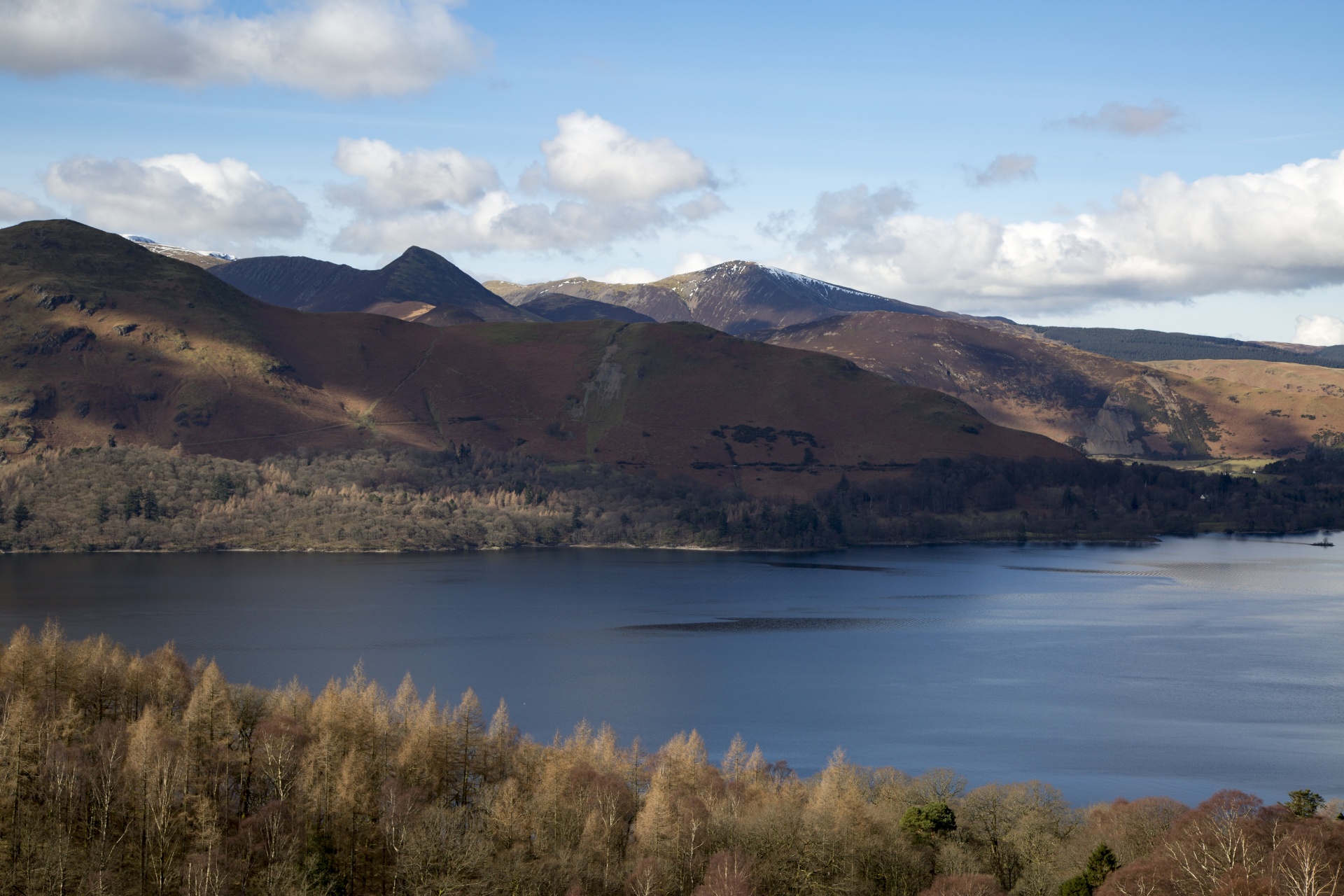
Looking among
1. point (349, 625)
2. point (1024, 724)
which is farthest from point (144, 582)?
point (1024, 724)

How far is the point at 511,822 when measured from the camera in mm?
39656

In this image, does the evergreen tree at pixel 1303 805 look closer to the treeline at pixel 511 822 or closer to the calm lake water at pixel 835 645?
the treeline at pixel 511 822

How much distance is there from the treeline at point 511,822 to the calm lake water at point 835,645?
664 inches

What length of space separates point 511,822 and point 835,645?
61690mm

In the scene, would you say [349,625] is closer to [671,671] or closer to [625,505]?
[671,671]

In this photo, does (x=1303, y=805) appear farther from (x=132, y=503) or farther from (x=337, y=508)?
(x=132, y=503)

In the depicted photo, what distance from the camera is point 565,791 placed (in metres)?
42.5

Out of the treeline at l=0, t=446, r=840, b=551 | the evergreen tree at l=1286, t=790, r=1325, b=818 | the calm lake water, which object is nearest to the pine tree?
the evergreen tree at l=1286, t=790, r=1325, b=818

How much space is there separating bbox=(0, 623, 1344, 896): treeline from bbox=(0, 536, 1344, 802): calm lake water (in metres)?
16.9

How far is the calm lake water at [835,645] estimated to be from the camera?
66.1 metres

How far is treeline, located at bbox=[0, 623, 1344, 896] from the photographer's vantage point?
114 feet

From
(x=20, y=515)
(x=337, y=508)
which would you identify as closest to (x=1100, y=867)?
(x=337, y=508)

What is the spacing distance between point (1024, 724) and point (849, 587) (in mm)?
63384

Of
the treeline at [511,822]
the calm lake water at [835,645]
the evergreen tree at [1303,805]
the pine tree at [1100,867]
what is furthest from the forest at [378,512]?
the pine tree at [1100,867]
